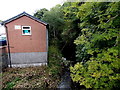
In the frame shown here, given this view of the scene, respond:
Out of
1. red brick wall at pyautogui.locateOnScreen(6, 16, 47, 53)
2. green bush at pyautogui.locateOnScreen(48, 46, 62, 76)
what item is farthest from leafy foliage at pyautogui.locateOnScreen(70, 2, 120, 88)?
red brick wall at pyautogui.locateOnScreen(6, 16, 47, 53)

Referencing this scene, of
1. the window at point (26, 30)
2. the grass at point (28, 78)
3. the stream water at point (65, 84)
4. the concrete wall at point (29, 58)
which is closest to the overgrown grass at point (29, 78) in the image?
the grass at point (28, 78)

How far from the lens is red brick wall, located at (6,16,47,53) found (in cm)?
640

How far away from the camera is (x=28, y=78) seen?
559cm

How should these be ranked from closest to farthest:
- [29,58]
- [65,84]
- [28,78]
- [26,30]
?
[28,78] → [65,84] → [26,30] → [29,58]

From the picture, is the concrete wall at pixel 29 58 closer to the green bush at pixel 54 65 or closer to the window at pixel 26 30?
the green bush at pixel 54 65

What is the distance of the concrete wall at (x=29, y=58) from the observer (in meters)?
6.80

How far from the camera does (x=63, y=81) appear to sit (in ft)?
20.1

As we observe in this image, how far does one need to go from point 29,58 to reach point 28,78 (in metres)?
1.98

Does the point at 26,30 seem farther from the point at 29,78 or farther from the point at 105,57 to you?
the point at 105,57

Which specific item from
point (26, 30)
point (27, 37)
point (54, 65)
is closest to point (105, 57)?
point (54, 65)

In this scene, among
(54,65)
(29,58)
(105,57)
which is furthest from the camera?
(54,65)

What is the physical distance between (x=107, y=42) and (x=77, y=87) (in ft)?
14.8

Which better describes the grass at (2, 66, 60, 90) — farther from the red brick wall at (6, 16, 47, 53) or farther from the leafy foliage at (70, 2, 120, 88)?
the leafy foliage at (70, 2, 120, 88)

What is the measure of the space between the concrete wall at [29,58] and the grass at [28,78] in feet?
2.39
